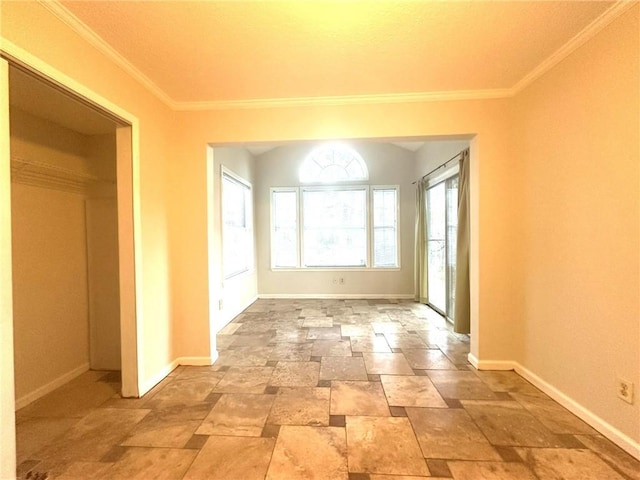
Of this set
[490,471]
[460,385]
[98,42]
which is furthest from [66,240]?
[460,385]

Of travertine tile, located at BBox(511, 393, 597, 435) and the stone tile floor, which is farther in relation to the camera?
travertine tile, located at BBox(511, 393, 597, 435)

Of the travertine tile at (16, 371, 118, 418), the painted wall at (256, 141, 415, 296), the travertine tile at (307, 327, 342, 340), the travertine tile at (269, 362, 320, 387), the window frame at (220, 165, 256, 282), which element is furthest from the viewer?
the painted wall at (256, 141, 415, 296)

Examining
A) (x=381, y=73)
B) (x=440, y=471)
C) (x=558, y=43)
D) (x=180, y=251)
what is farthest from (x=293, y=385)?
(x=558, y=43)

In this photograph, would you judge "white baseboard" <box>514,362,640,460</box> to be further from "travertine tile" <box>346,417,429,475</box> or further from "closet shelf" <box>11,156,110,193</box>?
"closet shelf" <box>11,156,110,193</box>

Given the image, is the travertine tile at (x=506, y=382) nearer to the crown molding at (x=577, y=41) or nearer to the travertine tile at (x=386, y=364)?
the travertine tile at (x=386, y=364)

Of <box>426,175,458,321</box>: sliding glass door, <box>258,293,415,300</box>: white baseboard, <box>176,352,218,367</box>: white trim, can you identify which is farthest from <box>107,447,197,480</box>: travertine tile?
<box>258,293,415,300</box>: white baseboard

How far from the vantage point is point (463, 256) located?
10.5 feet

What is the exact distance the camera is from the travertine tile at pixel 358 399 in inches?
77.7

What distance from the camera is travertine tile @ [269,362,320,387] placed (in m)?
2.37

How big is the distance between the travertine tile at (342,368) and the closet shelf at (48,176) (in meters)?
2.85

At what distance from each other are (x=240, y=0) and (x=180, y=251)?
2090 millimetres

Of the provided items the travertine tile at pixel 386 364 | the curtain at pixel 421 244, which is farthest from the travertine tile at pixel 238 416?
the curtain at pixel 421 244

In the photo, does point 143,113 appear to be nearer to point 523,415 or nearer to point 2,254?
point 2,254

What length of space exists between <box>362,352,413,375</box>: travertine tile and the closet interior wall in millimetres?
2520
